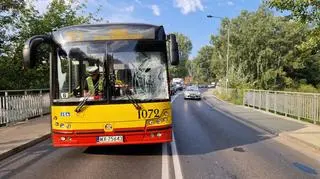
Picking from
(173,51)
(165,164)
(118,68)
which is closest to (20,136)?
(118,68)

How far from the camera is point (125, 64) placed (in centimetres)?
973

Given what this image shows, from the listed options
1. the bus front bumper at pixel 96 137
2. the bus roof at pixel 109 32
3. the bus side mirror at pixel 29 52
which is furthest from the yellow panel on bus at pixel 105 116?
the bus roof at pixel 109 32

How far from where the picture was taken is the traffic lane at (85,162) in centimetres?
816

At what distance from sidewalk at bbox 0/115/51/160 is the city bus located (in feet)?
5.54

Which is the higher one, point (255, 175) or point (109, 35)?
point (109, 35)

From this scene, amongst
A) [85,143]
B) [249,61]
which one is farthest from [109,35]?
[249,61]

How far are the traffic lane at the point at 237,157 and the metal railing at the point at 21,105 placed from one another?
20.3 feet

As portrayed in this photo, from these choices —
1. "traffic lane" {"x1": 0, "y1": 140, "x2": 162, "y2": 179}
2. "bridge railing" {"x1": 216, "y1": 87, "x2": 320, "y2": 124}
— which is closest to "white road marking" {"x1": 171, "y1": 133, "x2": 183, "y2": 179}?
"traffic lane" {"x1": 0, "y1": 140, "x2": 162, "y2": 179}

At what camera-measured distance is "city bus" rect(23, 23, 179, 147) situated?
9531mm

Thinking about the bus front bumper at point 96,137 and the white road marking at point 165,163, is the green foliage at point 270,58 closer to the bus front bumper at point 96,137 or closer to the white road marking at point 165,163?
the white road marking at point 165,163

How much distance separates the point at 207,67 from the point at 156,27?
409 feet

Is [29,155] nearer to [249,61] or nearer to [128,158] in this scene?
[128,158]

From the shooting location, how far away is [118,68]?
31.9 feet

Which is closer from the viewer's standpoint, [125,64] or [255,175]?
[255,175]
